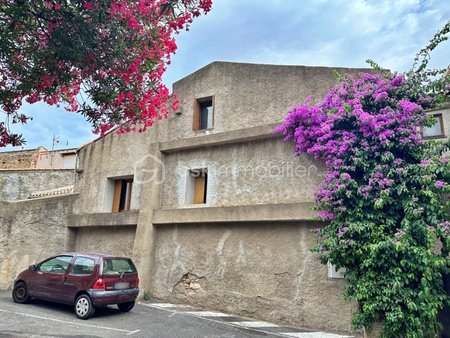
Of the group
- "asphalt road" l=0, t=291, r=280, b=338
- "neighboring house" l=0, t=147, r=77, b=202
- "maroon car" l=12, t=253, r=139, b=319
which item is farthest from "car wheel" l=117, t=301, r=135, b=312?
"neighboring house" l=0, t=147, r=77, b=202

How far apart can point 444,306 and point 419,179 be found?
261cm

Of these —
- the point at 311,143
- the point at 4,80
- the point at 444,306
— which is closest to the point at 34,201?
the point at 4,80

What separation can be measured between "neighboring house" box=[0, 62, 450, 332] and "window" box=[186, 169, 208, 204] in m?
0.03

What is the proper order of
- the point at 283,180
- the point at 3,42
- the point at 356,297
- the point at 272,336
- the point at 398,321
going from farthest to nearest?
the point at 283,180, the point at 272,336, the point at 356,297, the point at 398,321, the point at 3,42

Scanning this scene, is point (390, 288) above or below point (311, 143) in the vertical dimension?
below

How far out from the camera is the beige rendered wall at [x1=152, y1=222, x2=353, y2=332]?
8297mm

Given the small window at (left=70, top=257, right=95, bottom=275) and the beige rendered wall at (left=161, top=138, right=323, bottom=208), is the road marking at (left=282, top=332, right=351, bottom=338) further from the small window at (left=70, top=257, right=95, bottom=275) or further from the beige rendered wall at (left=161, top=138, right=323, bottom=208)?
the small window at (left=70, top=257, right=95, bottom=275)

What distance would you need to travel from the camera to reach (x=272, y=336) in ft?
24.2

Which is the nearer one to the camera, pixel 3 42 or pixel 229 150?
pixel 3 42

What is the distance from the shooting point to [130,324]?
25.2 ft

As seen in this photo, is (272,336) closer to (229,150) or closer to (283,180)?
(283,180)

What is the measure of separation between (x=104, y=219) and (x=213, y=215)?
4539 mm

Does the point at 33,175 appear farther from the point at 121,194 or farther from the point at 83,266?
the point at 83,266

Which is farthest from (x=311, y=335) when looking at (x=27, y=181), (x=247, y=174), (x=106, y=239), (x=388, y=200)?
(x=27, y=181)
